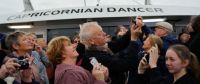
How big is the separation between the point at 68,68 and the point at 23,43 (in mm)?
763

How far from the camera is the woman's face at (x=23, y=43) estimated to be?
176 inches

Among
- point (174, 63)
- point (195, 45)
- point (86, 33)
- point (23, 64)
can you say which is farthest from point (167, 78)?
point (23, 64)

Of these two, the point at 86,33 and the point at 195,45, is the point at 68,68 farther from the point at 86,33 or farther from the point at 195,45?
the point at 195,45

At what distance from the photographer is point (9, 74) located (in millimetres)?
3742

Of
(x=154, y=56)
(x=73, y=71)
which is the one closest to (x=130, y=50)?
(x=154, y=56)

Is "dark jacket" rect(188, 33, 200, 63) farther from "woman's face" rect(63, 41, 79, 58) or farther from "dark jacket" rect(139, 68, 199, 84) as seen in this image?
"woman's face" rect(63, 41, 79, 58)

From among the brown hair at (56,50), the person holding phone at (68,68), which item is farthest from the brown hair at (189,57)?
the brown hair at (56,50)

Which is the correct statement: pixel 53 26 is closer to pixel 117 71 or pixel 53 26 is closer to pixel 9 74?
pixel 117 71

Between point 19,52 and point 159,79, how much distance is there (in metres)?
1.41

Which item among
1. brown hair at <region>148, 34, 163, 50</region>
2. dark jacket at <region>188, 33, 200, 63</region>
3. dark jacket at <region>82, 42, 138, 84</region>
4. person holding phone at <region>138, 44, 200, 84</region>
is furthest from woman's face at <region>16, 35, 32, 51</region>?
dark jacket at <region>188, 33, 200, 63</region>

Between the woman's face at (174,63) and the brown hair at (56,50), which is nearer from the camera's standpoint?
the woman's face at (174,63)

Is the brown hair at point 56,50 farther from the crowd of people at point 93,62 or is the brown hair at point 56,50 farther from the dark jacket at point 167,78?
the dark jacket at point 167,78

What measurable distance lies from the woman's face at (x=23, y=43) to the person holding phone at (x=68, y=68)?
1.17 feet

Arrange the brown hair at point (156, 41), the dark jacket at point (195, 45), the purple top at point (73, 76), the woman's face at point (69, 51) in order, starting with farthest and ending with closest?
the brown hair at point (156, 41), the dark jacket at point (195, 45), the woman's face at point (69, 51), the purple top at point (73, 76)
